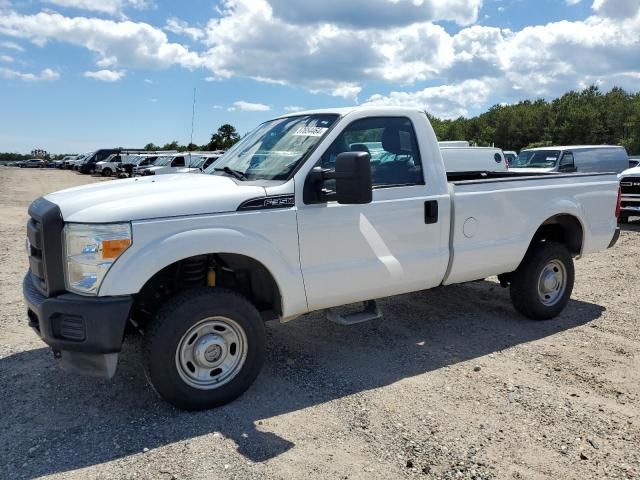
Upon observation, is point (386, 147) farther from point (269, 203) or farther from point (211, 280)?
point (211, 280)

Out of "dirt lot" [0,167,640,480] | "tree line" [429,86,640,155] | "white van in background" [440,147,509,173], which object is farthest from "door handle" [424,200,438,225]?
"tree line" [429,86,640,155]

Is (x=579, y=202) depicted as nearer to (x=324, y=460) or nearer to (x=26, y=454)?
(x=324, y=460)

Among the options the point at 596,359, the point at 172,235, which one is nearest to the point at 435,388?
the point at 596,359

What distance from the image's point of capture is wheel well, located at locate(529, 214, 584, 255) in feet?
19.6

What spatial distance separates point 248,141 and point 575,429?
3.41 m

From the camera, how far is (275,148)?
14.7 feet

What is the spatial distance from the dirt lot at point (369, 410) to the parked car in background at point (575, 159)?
10359 millimetres

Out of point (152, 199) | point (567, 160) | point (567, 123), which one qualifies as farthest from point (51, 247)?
point (567, 123)

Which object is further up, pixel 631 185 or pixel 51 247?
pixel 631 185

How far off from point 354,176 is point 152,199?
1325mm

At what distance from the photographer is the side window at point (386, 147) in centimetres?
438

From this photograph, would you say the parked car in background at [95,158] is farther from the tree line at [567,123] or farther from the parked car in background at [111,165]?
the tree line at [567,123]

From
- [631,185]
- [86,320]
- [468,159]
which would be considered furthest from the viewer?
[631,185]

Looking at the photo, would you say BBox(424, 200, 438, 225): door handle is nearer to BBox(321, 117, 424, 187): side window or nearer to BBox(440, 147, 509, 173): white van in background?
BBox(321, 117, 424, 187): side window
